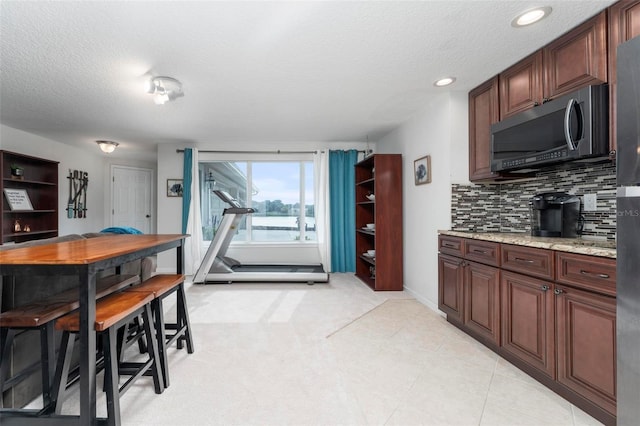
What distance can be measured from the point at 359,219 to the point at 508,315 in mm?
3088

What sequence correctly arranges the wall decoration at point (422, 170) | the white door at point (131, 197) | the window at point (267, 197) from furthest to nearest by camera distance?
the white door at point (131, 197) → the window at point (267, 197) → the wall decoration at point (422, 170)

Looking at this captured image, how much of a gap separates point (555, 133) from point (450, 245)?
3.90 ft

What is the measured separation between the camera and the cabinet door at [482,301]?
2.23 metres

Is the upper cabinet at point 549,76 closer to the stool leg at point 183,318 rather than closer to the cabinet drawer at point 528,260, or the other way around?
the cabinet drawer at point 528,260

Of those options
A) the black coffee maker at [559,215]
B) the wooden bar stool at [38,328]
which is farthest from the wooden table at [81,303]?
the black coffee maker at [559,215]

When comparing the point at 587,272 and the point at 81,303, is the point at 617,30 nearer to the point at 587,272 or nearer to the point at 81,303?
the point at 587,272

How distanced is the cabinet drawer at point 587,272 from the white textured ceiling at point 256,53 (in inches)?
58.4

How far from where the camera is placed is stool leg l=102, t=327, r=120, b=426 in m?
1.40

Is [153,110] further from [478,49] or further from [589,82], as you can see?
[589,82]

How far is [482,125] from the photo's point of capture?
9.38 ft

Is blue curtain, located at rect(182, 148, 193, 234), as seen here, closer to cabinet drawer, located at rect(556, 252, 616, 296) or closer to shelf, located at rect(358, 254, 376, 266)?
shelf, located at rect(358, 254, 376, 266)

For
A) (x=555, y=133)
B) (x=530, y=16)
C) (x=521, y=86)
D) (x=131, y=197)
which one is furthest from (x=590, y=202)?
(x=131, y=197)

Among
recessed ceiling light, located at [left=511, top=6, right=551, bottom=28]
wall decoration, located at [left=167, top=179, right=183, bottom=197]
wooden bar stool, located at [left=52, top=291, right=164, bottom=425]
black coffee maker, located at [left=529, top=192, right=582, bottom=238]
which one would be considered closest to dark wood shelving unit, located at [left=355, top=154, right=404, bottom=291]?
black coffee maker, located at [left=529, top=192, right=582, bottom=238]

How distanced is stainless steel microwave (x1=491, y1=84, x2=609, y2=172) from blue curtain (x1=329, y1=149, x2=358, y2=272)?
9.49 ft
